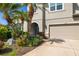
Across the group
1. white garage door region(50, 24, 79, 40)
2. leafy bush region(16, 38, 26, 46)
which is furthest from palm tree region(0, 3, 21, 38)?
white garage door region(50, 24, 79, 40)

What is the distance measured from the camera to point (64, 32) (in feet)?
35.3

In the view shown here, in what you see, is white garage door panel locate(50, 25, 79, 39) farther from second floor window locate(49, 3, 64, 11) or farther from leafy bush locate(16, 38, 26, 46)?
leafy bush locate(16, 38, 26, 46)

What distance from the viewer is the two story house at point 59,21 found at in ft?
35.3

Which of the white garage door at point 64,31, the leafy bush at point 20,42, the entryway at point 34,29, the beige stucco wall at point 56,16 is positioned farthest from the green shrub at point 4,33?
the white garage door at point 64,31

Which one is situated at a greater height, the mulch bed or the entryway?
the entryway

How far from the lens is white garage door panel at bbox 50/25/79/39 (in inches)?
422

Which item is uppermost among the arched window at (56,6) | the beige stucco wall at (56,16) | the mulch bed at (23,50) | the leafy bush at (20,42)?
the arched window at (56,6)

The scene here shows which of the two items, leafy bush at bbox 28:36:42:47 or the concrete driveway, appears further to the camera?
leafy bush at bbox 28:36:42:47

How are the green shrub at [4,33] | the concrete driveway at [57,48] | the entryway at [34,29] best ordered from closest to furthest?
1. the concrete driveway at [57,48]
2. the green shrub at [4,33]
3. the entryway at [34,29]

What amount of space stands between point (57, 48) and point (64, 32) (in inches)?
19.0

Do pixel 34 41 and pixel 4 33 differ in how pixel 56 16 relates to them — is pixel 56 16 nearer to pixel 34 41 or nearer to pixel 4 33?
pixel 34 41

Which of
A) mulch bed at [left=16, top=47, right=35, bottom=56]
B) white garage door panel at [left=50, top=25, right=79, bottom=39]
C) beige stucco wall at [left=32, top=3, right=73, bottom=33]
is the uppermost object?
beige stucco wall at [left=32, top=3, right=73, bottom=33]

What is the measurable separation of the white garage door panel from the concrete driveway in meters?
0.14

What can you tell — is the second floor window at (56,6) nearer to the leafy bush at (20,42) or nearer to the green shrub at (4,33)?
the leafy bush at (20,42)
